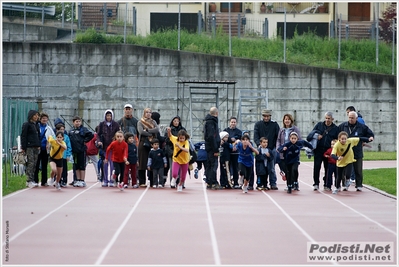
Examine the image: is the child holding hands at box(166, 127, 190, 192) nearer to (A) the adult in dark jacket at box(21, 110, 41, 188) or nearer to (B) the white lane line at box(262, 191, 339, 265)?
(B) the white lane line at box(262, 191, 339, 265)

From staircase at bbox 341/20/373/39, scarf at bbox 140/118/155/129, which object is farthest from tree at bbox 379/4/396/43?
scarf at bbox 140/118/155/129

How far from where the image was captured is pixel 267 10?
5275cm

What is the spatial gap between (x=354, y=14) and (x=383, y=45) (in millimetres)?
10130

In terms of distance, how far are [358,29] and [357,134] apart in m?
28.5

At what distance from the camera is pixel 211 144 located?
21.6 m

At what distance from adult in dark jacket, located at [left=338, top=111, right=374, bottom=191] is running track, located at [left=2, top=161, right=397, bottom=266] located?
80 centimetres

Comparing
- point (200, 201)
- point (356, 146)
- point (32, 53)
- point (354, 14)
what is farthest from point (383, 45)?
point (200, 201)

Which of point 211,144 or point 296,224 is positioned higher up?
point 211,144

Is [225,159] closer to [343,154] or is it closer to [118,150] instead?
[118,150]

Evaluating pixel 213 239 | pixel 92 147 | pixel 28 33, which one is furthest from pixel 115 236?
pixel 28 33

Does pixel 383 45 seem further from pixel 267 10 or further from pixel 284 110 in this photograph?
pixel 267 10

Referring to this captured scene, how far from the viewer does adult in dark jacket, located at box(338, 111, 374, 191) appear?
21.2 m

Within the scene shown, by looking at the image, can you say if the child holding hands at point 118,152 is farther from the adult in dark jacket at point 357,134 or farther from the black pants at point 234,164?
the adult in dark jacket at point 357,134

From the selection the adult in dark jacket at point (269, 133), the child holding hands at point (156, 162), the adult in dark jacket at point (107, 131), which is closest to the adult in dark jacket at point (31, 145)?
the adult in dark jacket at point (107, 131)
